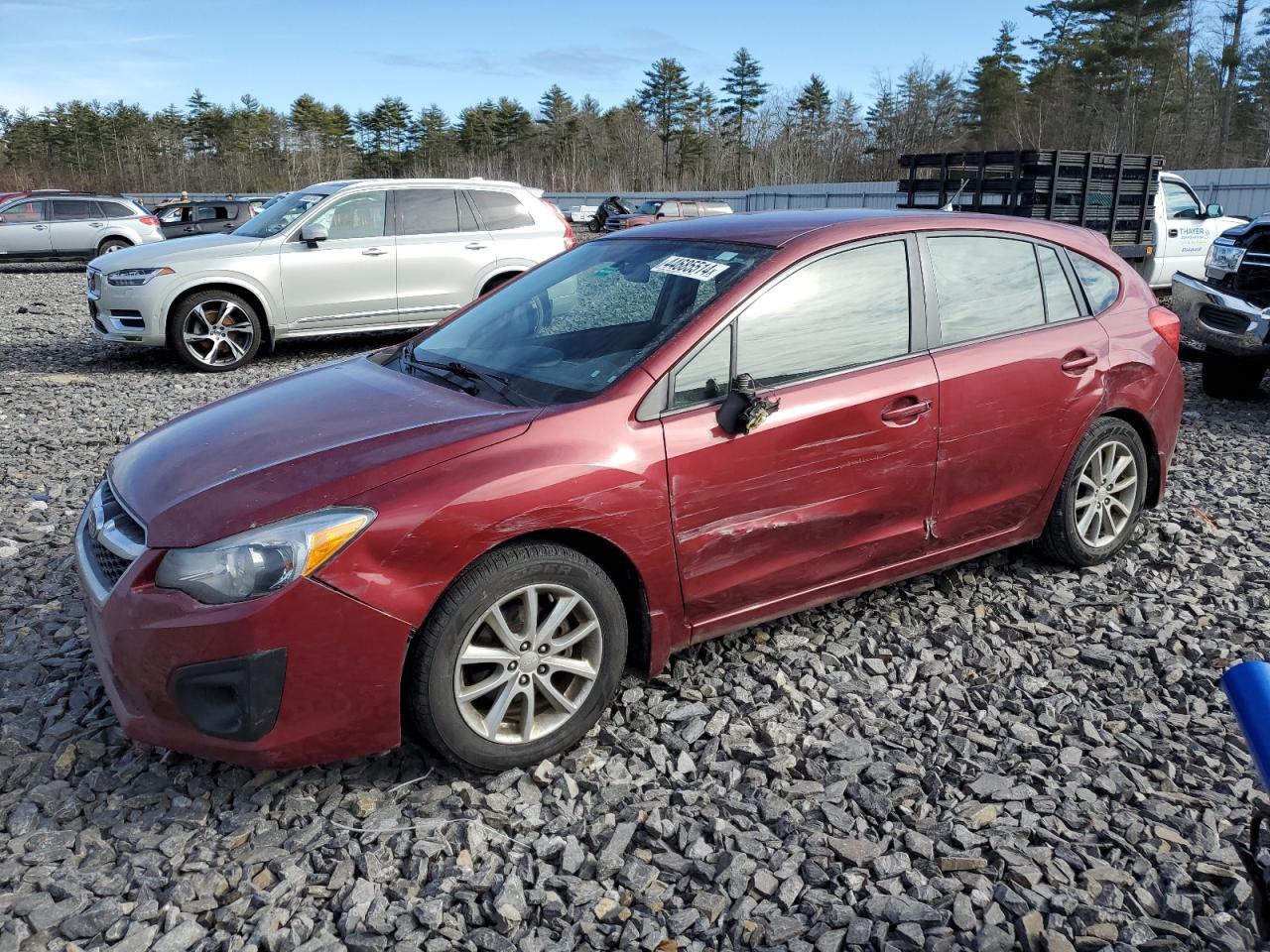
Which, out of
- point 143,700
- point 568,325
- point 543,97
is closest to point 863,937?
point 143,700

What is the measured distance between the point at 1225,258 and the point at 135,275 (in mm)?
9964

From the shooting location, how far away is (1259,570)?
4.66m

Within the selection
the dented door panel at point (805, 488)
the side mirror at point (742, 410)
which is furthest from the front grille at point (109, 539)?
the side mirror at point (742, 410)

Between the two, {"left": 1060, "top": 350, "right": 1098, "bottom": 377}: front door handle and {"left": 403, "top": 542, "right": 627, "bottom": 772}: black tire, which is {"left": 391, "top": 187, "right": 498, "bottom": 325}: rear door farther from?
{"left": 403, "top": 542, "right": 627, "bottom": 772}: black tire

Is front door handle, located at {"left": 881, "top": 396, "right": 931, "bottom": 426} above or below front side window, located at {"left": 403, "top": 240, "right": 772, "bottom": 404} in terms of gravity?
below

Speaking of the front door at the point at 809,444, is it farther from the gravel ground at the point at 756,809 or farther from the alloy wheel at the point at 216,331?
the alloy wheel at the point at 216,331

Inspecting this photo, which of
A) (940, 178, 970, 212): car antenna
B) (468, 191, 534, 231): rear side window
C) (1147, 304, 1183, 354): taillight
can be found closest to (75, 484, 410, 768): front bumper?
(1147, 304, 1183, 354): taillight

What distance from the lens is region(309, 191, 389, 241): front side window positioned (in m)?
10.3

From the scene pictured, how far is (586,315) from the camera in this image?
3.86 metres

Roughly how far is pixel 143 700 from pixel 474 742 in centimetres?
94

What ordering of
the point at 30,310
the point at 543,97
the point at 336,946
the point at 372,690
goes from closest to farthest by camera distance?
1. the point at 336,946
2. the point at 372,690
3. the point at 30,310
4. the point at 543,97

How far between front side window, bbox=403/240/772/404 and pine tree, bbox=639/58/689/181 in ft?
275

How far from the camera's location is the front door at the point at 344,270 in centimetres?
1006

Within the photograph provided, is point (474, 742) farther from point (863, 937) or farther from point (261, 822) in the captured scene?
point (863, 937)
